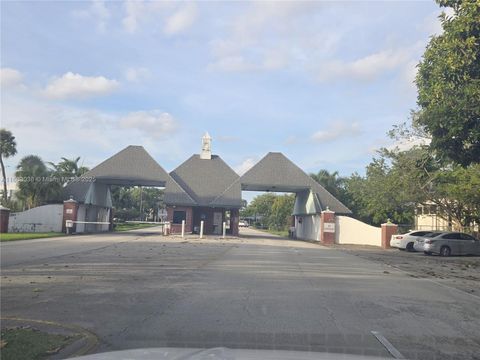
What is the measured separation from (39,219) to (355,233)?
25230 millimetres

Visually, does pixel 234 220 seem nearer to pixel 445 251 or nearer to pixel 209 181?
pixel 209 181

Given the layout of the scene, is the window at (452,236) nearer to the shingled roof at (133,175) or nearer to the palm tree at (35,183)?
the shingled roof at (133,175)

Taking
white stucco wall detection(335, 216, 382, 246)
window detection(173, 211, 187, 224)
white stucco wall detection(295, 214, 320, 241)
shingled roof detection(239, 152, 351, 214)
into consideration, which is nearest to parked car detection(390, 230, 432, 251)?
white stucco wall detection(335, 216, 382, 246)

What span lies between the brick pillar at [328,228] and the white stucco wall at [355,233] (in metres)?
1.16

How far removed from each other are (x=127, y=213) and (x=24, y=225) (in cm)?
4811

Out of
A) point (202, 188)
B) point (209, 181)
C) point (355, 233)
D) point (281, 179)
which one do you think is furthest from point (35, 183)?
point (355, 233)

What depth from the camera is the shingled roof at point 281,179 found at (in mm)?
47531

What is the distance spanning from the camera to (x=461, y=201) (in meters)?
34.1

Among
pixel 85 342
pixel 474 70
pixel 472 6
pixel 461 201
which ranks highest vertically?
pixel 472 6

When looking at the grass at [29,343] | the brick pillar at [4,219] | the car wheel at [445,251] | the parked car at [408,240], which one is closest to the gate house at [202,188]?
the brick pillar at [4,219]

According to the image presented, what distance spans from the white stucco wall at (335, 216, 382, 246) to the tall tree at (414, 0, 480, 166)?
75.6 ft

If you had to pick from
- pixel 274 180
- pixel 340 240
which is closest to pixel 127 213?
pixel 274 180

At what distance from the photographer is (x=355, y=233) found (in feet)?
140

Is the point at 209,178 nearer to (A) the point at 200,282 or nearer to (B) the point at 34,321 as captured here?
(A) the point at 200,282
